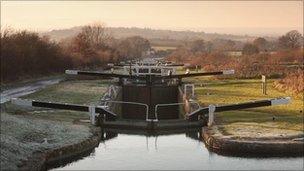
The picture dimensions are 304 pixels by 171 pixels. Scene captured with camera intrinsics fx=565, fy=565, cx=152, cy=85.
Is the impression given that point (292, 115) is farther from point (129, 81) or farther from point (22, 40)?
point (22, 40)

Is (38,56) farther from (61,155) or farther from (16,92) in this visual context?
(61,155)

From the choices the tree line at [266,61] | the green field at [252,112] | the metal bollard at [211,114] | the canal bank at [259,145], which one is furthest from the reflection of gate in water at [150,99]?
the canal bank at [259,145]

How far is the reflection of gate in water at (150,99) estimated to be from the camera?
99.8 ft

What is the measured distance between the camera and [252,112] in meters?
22.0

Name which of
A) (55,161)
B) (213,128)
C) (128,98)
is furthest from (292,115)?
(128,98)

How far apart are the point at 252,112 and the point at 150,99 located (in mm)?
8528

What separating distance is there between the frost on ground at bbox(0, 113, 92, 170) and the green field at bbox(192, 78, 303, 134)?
4.84 meters

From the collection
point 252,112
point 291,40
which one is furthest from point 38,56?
point 291,40

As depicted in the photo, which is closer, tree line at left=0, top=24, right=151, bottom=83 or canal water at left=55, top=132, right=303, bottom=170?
canal water at left=55, top=132, right=303, bottom=170

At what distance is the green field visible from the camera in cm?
1837

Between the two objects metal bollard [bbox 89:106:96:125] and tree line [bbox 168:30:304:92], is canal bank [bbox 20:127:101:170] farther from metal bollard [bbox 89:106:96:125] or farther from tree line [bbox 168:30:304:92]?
tree line [bbox 168:30:304:92]

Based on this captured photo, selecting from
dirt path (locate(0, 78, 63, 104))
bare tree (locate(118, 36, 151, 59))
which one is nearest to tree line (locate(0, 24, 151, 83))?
dirt path (locate(0, 78, 63, 104))

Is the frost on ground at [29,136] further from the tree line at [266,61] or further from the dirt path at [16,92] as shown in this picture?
the tree line at [266,61]

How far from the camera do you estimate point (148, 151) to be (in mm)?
17234
